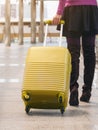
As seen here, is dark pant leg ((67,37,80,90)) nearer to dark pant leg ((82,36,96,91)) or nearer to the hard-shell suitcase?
dark pant leg ((82,36,96,91))

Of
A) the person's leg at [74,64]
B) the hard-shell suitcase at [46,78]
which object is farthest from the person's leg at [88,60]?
the hard-shell suitcase at [46,78]

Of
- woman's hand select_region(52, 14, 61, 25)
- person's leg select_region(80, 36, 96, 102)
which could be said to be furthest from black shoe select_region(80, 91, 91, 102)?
woman's hand select_region(52, 14, 61, 25)

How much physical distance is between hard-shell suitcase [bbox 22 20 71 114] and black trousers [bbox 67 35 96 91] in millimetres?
508

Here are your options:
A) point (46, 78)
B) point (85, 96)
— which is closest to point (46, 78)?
point (46, 78)

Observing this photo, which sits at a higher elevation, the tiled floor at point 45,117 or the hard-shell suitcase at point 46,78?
the hard-shell suitcase at point 46,78

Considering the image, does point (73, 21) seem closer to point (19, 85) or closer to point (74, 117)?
point (74, 117)

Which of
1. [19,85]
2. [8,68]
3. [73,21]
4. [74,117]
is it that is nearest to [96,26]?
[73,21]

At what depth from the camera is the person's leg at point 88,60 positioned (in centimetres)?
491

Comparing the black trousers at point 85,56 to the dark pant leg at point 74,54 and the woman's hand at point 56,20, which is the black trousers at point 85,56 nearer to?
the dark pant leg at point 74,54

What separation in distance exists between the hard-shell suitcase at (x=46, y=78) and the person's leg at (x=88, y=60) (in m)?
0.63

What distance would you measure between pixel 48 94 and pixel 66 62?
12.3 inches

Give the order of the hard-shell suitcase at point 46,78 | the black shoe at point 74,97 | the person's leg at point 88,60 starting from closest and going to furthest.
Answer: the hard-shell suitcase at point 46,78, the black shoe at point 74,97, the person's leg at point 88,60

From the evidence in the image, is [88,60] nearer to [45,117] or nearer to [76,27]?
[76,27]

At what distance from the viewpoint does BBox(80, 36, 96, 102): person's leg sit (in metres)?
4.91
